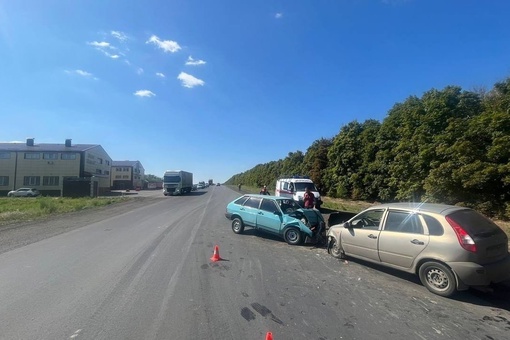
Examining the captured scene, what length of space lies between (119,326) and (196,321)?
3.29ft

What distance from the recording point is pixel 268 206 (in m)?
11.0

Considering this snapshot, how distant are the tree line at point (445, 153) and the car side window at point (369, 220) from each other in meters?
9.58

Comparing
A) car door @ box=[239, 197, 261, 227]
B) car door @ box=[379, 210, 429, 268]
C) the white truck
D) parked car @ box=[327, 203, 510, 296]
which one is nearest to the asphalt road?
parked car @ box=[327, 203, 510, 296]

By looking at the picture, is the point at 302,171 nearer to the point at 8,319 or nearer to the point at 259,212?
the point at 259,212

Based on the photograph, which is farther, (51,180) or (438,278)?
(51,180)

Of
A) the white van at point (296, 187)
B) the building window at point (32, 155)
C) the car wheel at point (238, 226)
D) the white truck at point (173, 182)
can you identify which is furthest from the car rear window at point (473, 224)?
the building window at point (32, 155)

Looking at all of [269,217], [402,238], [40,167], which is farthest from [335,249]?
[40,167]

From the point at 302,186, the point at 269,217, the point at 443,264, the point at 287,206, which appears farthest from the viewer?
the point at 302,186

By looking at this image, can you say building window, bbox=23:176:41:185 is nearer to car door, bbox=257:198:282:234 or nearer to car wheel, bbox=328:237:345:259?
car door, bbox=257:198:282:234

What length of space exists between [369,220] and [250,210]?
5177mm

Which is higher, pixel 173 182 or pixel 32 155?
pixel 32 155

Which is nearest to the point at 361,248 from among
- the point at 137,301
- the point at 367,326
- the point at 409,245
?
the point at 409,245

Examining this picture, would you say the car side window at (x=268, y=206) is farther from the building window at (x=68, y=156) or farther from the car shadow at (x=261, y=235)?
the building window at (x=68, y=156)

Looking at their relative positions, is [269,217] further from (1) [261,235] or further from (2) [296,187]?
(2) [296,187]
